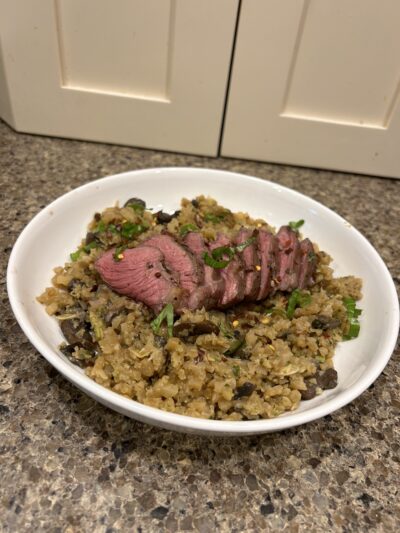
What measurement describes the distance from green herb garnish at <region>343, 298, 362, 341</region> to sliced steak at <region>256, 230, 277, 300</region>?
0.29 meters

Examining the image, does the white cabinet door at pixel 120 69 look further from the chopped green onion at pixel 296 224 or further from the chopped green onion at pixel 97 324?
the chopped green onion at pixel 97 324

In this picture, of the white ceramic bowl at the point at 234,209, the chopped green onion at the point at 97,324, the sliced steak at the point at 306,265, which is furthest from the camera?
the sliced steak at the point at 306,265

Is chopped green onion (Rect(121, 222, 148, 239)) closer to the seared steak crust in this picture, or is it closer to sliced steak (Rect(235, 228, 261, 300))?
the seared steak crust

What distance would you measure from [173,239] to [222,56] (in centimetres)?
112

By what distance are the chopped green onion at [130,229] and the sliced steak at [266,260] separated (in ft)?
1.48

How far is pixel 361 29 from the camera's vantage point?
213cm

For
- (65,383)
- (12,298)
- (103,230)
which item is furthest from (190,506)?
(103,230)

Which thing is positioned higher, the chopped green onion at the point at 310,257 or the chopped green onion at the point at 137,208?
the chopped green onion at the point at 310,257

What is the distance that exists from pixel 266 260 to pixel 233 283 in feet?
0.56

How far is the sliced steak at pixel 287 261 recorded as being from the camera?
157 centimetres

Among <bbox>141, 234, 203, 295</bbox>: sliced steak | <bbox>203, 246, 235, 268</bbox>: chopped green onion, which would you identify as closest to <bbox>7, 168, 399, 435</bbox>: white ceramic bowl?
<bbox>141, 234, 203, 295</bbox>: sliced steak

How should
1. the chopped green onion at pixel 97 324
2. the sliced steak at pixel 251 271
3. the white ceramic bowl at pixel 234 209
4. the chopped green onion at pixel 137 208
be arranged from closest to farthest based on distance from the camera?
the white ceramic bowl at pixel 234 209, the chopped green onion at pixel 97 324, the sliced steak at pixel 251 271, the chopped green onion at pixel 137 208

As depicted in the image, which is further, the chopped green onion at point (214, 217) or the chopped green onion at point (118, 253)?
the chopped green onion at point (214, 217)

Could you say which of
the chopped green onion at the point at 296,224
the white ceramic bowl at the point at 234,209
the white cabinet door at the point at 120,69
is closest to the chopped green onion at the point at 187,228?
the white ceramic bowl at the point at 234,209
